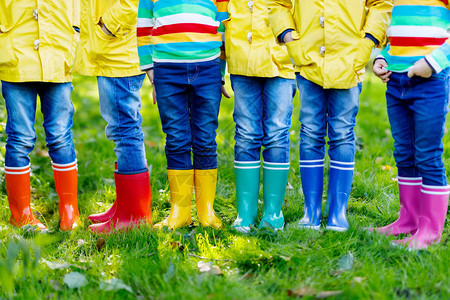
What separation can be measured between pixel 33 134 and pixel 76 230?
74cm

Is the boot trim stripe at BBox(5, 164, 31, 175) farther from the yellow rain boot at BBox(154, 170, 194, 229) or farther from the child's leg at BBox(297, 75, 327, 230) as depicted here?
the child's leg at BBox(297, 75, 327, 230)

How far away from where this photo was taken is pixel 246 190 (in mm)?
3303

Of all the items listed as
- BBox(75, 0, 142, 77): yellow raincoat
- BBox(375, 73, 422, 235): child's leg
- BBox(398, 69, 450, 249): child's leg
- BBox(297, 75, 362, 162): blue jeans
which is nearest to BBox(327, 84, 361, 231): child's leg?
BBox(297, 75, 362, 162): blue jeans

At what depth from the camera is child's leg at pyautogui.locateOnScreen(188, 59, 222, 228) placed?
318 centimetres

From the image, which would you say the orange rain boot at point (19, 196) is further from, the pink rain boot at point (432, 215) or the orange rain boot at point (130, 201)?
the pink rain boot at point (432, 215)

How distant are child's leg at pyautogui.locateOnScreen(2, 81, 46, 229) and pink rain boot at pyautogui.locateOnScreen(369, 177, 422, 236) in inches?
89.9

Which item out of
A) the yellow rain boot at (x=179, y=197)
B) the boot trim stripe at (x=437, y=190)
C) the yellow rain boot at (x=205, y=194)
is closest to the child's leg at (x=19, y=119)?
the yellow rain boot at (x=179, y=197)

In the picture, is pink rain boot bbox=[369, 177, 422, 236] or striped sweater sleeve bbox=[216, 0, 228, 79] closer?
pink rain boot bbox=[369, 177, 422, 236]

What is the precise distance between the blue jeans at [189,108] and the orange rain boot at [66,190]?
758mm

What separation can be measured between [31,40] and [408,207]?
259 centimetres

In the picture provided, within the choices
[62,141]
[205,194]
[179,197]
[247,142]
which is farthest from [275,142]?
[62,141]

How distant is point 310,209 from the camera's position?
3.22 meters

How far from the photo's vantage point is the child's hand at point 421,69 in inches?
105

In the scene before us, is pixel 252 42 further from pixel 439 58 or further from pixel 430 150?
pixel 430 150
